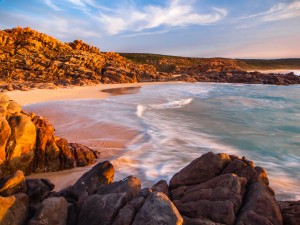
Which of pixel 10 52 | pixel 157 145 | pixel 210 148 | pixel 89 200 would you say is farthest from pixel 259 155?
pixel 10 52

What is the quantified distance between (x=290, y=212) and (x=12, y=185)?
10.9 feet

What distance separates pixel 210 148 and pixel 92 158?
3.47 meters

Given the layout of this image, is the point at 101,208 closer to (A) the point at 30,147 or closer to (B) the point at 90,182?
(B) the point at 90,182

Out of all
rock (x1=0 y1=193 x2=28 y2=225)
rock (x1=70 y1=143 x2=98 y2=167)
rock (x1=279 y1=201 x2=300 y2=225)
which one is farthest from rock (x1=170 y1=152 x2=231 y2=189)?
rock (x1=70 y1=143 x2=98 y2=167)

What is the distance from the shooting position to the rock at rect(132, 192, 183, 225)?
286cm

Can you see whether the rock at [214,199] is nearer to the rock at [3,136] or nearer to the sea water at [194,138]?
the sea water at [194,138]

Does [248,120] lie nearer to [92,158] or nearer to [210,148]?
[210,148]

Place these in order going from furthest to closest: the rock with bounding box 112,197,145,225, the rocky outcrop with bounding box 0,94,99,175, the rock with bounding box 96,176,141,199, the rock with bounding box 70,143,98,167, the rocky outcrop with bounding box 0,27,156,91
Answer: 1. the rocky outcrop with bounding box 0,27,156,91
2. the rock with bounding box 70,143,98,167
3. the rocky outcrop with bounding box 0,94,99,175
4. the rock with bounding box 96,176,141,199
5. the rock with bounding box 112,197,145,225

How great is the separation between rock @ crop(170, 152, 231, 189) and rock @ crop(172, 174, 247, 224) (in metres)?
0.27

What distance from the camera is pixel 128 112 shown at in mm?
13414

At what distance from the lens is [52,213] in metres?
3.25

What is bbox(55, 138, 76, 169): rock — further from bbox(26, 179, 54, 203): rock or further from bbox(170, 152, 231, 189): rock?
bbox(170, 152, 231, 189): rock

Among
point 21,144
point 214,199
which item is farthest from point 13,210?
point 21,144

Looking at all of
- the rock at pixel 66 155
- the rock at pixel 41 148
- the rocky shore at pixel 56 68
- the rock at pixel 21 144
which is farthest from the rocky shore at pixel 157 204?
the rocky shore at pixel 56 68
